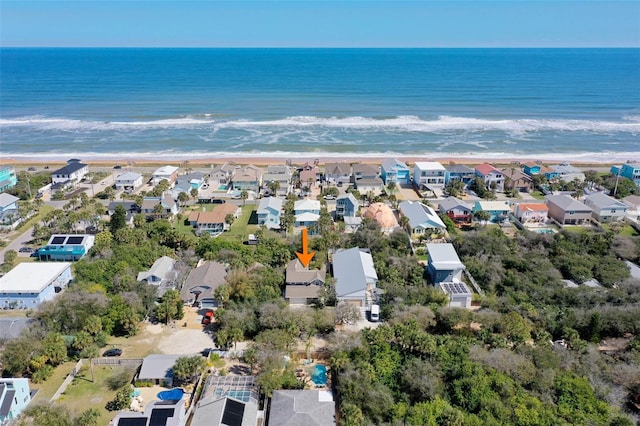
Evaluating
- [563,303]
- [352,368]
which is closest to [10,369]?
[352,368]

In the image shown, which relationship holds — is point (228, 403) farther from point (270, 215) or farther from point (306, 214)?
point (306, 214)

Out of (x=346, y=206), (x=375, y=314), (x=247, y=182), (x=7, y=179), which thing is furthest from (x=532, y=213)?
(x=7, y=179)

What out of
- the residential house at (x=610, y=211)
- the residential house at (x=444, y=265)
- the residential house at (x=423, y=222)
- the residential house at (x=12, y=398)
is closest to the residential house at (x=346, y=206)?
the residential house at (x=423, y=222)

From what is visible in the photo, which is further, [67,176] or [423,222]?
[67,176]

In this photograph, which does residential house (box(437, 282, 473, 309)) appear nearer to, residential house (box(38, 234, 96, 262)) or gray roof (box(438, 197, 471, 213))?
gray roof (box(438, 197, 471, 213))

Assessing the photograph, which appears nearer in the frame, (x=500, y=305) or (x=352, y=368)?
(x=352, y=368)

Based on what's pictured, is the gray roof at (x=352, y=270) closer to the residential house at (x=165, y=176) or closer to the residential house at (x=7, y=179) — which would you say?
the residential house at (x=165, y=176)

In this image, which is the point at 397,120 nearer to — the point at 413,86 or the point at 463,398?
the point at 413,86
